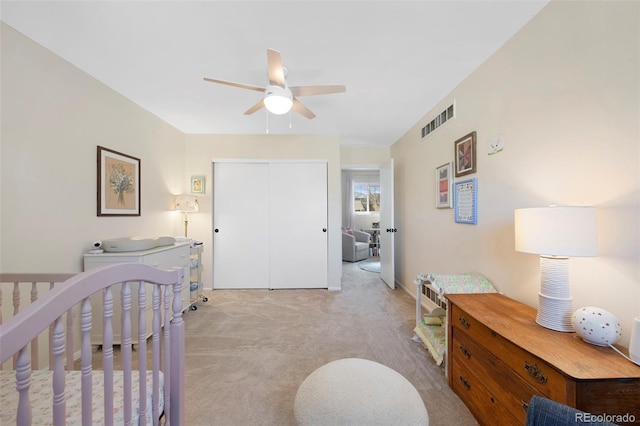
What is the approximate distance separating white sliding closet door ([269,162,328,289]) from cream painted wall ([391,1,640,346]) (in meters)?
1.98

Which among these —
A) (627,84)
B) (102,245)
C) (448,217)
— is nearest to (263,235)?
(102,245)

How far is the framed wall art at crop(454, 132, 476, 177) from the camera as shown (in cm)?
207

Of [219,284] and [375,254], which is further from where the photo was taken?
[375,254]

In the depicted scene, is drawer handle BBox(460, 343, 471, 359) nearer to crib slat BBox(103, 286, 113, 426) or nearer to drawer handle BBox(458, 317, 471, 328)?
drawer handle BBox(458, 317, 471, 328)

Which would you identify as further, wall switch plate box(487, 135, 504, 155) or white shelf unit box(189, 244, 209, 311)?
white shelf unit box(189, 244, 209, 311)

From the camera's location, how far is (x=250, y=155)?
373cm

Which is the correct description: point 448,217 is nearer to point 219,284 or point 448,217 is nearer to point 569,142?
point 569,142

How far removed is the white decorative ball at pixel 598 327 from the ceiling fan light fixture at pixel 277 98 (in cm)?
199

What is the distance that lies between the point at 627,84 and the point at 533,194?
629 mm

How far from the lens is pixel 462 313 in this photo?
154cm

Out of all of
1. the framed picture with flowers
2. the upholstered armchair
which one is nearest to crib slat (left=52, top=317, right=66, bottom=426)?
the framed picture with flowers

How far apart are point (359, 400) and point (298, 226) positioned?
2821mm

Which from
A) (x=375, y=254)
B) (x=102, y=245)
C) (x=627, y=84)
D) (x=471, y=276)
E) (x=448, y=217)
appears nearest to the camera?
(x=627, y=84)

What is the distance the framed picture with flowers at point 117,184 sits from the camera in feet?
7.40
